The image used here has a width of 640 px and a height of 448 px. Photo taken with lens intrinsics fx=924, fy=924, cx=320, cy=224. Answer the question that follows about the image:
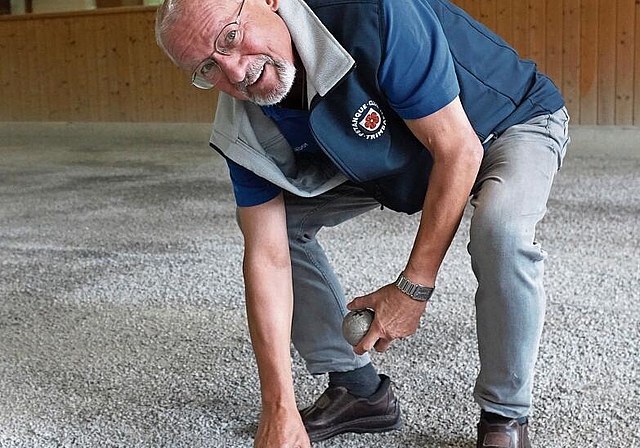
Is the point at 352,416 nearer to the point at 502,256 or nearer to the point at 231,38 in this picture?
the point at 502,256

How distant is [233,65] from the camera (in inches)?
56.9

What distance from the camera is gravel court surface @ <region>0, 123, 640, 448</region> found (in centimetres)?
189

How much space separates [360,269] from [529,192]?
1685mm

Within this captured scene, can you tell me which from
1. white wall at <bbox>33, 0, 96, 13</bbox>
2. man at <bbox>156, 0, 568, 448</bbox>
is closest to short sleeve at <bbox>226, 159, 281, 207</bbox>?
man at <bbox>156, 0, 568, 448</bbox>

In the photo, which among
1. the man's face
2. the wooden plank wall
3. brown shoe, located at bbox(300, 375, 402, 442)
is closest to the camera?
the man's face

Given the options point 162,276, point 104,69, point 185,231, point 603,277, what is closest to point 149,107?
point 104,69

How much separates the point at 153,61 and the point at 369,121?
25.8ft

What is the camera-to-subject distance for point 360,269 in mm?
3199

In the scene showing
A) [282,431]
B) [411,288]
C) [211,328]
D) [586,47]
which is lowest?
[586,47]

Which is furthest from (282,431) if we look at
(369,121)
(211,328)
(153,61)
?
(153,61)

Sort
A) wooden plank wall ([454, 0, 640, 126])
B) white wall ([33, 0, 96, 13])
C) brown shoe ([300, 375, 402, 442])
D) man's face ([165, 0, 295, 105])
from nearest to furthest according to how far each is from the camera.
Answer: man's face ([165, 0, 295, 105]) < brown shoe ([300, 375, 402, 442]) < wooden plank wall ([454, 0, 640, 126]) < white wall ([33, 0, 96, 13])

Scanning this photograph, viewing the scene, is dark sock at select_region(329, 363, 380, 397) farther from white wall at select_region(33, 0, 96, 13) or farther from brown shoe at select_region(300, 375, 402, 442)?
white wall at select_region(33, 0, 96, 13)

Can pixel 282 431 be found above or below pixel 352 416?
above

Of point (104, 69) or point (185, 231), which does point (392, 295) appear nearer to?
point (185, 231)
